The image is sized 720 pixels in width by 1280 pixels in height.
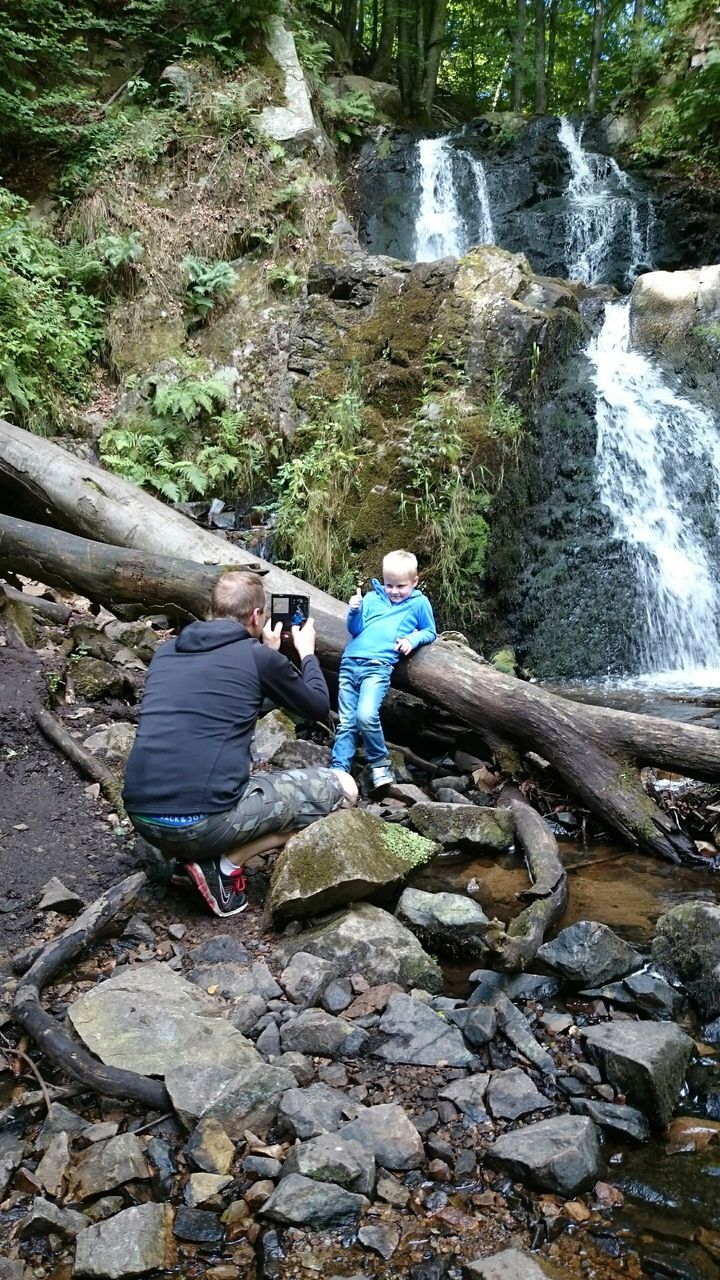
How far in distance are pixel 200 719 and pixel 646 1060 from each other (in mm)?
2201

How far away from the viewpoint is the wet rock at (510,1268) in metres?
2.09

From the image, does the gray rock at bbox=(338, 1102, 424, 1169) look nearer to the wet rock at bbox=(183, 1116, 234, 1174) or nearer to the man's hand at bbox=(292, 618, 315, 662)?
the wet rock at bbox=(183, 1116, 234, 1174)

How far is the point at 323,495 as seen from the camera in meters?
8.40

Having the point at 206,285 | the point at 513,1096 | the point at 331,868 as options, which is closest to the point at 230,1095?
the point at 513,1096

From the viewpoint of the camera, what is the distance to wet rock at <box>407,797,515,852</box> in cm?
482

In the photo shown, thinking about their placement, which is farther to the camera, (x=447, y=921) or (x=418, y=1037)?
(x=447, y=921)

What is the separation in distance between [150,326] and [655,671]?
7922 millimetres

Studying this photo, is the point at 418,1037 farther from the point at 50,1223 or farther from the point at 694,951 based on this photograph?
the point at 50,1223

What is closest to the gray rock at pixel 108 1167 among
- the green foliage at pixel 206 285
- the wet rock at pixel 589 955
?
the wet rock at pixel 589 955

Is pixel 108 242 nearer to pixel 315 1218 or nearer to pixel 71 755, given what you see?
pixel 71 755

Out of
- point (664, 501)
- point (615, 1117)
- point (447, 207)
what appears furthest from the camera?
point (447, 207)

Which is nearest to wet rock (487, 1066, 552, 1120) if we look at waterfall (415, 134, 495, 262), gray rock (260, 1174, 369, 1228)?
gray rock (260, 1174, 369, 1228)

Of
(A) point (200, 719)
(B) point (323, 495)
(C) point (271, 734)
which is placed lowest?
(C) point (271, 734)

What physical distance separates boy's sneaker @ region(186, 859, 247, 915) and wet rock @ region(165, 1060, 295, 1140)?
3.92 feet
